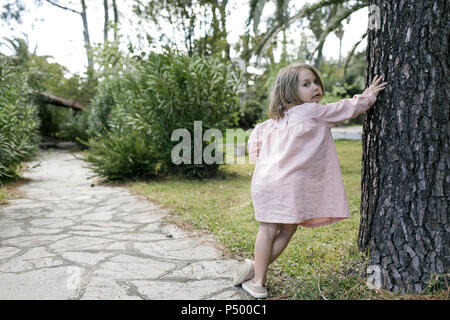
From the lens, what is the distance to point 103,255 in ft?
9.50

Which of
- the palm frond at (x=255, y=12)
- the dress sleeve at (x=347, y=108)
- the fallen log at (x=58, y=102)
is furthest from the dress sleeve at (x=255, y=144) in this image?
the fallen log at (x=58, y=102)

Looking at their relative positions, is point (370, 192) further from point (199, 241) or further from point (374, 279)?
point (199, 241)

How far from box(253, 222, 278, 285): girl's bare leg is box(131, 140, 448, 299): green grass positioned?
0.51 feet

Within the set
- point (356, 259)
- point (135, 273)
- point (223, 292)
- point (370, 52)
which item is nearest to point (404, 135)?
point (370, 52)

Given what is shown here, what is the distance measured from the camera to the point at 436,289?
77.0 inches

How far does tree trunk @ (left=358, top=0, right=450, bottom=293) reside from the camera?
1939 mm

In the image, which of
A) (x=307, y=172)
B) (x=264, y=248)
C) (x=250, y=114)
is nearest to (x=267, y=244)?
(x=264, y=248)

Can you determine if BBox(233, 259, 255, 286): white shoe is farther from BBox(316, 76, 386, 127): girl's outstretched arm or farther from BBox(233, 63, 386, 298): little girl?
BBox(316, 76, 386, 127): girl's outstretched arm

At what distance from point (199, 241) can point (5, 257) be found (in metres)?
1.47

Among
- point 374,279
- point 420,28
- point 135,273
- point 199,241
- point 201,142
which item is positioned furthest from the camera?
point 201,142

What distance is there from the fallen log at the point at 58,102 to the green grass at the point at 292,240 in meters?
9.92

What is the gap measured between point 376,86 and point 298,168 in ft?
1.98

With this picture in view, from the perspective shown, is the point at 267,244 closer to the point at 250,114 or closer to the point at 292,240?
the point at 292,240

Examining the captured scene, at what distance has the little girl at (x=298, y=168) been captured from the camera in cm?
208
